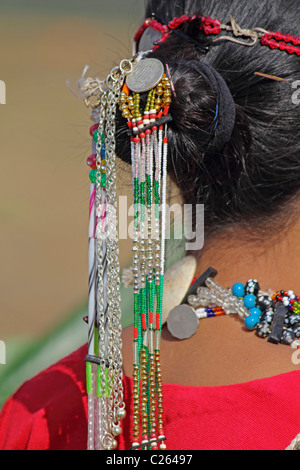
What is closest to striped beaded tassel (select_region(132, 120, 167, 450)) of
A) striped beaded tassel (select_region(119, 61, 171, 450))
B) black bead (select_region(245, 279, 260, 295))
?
striped beaded tassel (select_region(119, 61, 171, 450))

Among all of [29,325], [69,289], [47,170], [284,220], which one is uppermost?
[47,170]

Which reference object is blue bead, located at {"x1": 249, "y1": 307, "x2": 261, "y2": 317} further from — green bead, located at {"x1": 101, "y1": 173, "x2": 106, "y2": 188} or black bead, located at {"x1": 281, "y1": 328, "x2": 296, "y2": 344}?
green bead, located at {"x1": 101, "y1": 173, "x2": 106, "y2": 188}

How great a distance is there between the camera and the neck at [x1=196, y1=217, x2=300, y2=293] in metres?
1.30

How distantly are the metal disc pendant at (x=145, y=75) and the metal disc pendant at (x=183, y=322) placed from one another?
0.46 metres

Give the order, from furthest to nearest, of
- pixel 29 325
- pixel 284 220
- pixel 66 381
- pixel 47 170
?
pixel 47 170
pixel 29 325
pixel 66 381
pixel 284 220

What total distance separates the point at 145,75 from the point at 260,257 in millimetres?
447

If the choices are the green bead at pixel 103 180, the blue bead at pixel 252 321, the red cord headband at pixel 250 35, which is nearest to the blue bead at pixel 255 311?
the blue bead at pixel 252 321

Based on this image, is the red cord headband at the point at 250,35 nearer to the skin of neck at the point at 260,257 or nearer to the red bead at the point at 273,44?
the red bead at the point at 273,44

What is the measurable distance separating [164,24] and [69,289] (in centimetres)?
329

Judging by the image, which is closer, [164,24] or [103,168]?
[103,168]

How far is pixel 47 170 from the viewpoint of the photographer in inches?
221

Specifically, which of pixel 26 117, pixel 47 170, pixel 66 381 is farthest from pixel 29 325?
pixel 66 381

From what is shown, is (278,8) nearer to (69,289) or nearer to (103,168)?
(103,168)

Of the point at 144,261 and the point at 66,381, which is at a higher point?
the point at 144,261
